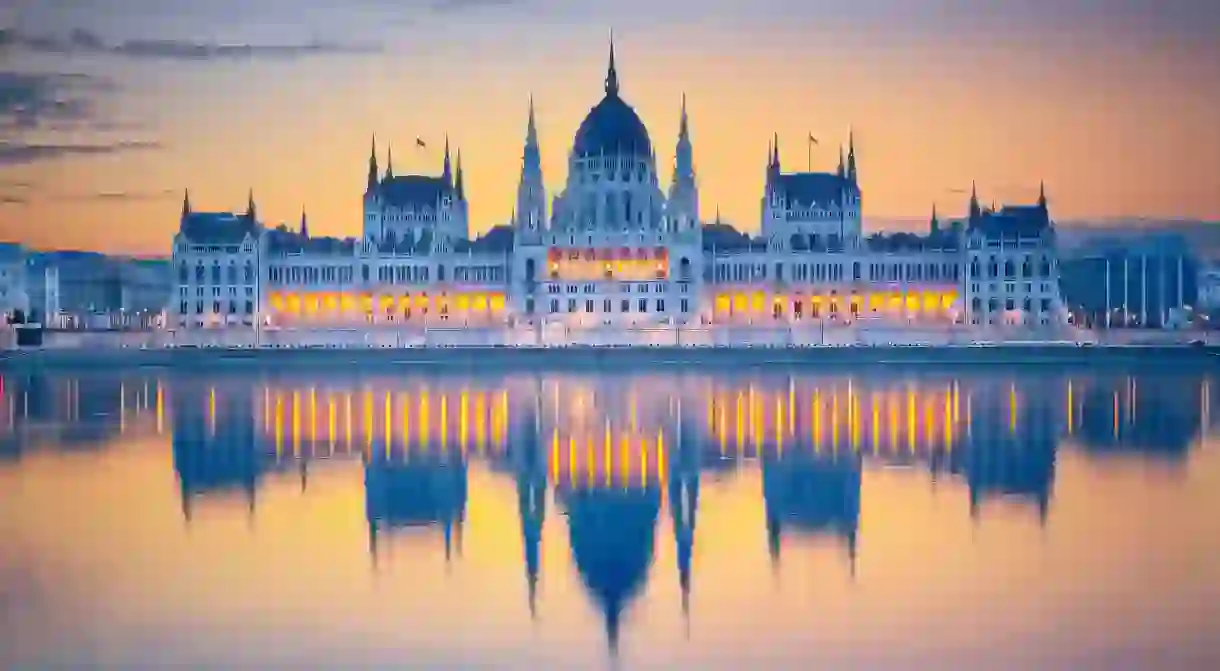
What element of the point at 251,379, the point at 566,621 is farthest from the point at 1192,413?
the point at 251,379

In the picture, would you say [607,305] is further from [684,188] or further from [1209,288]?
[1209,288]

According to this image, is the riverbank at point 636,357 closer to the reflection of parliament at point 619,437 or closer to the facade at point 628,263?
the reflection of parliament at point 619,437

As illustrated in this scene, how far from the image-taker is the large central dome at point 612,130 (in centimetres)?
6950

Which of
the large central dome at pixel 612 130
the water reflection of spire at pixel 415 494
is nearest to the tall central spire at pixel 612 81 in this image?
the large central dome at pixel 612 130

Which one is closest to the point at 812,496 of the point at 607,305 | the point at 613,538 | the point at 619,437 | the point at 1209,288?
the point at 613,538

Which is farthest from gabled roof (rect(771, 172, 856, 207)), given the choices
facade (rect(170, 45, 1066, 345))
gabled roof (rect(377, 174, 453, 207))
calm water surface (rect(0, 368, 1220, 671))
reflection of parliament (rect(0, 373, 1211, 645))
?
calm water surface (rect(0, 368, 1220, 671))

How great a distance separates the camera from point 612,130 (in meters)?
69.6

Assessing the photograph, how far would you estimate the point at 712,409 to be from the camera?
29328 millimetres

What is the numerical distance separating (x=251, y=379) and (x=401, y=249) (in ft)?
100

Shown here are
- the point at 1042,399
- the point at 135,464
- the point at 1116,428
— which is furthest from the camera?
the point at 1042,399

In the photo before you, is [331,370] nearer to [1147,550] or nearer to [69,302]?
[1147,550]

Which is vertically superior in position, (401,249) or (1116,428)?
(401,249)

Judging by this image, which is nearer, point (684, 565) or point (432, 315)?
point (684, 565)

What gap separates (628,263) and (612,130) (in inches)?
252
